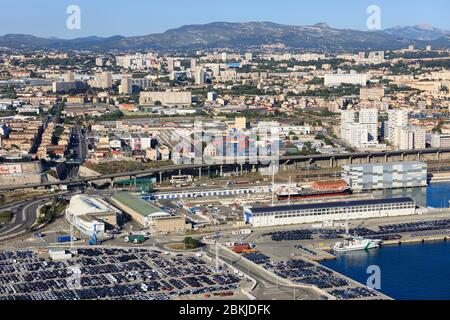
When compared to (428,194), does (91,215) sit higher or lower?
higher

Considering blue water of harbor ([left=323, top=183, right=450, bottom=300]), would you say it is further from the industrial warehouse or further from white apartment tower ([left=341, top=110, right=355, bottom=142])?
white apartment tower ([left=341, top=110, right=355, bottom=142])

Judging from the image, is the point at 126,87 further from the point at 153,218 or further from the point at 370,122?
the point at 153,218

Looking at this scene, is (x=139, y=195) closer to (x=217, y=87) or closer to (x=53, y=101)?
(x=53, y=101)

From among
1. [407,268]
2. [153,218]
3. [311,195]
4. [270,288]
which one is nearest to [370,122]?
[311,195]

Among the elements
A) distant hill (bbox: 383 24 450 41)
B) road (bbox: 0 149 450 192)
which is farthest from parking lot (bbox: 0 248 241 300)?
distant hill (bbox: 383 24 450 41)

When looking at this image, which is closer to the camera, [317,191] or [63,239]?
[63,239]

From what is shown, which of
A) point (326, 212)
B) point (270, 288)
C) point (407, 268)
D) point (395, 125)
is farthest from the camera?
point (395, 125)
